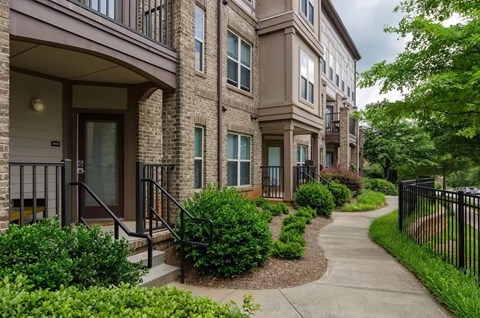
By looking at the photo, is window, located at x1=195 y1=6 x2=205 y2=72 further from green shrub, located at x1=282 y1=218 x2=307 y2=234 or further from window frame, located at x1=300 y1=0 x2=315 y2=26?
window frame, located at x1=300 y1=0 x2=315 y2=26

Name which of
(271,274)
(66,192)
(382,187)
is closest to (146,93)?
(66,192)

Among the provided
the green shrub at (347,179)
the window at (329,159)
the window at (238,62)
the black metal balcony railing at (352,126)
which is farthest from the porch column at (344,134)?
the window at (238,62)

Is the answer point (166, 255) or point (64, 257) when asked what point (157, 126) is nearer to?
point (166, 255)

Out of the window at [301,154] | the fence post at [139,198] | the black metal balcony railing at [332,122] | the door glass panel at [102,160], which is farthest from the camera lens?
the black metal balcony railing at [332,122]

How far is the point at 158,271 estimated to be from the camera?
4.55 m

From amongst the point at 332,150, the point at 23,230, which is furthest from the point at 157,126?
the point at 332,150

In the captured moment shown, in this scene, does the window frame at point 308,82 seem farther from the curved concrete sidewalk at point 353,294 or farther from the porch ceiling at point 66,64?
the curved concrete sidewalk at point 353,294

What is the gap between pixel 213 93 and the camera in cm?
895

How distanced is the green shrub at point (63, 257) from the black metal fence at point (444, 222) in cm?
468

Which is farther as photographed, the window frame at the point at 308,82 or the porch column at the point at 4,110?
the window frame at the point at 308,82

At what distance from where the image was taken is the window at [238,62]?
32.7ft

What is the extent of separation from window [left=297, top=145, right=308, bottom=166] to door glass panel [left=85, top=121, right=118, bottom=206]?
998 cm

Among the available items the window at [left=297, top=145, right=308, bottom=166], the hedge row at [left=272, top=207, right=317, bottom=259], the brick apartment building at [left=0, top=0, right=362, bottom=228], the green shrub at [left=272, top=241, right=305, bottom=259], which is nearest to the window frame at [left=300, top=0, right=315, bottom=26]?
the brick apartment building at [left=0, top=0, right=362, bottom=228]

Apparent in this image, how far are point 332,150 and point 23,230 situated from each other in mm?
21433
